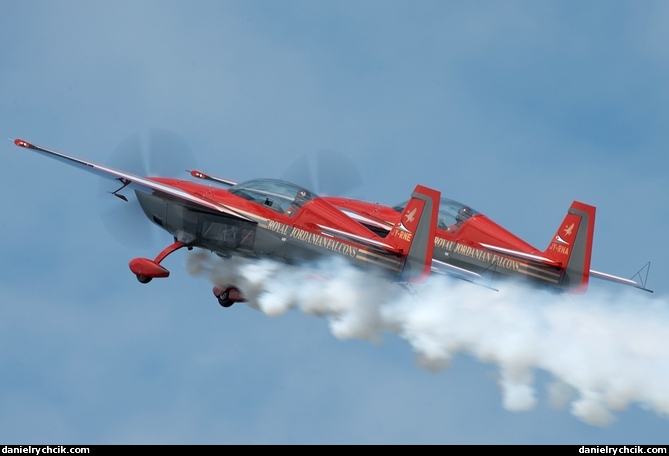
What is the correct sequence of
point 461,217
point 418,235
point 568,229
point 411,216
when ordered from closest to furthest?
point 418,235 < point 411,216 < point 568,229 < point 461,217

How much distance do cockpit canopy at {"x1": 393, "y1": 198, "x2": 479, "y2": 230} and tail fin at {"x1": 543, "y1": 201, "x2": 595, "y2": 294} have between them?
7.21 ft

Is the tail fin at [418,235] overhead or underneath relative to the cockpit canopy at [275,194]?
underneath

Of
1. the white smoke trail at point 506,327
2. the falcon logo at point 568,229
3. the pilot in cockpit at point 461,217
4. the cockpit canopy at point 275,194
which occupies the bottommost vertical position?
the white smoke trail at point 506,327

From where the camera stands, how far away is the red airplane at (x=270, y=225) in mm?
27438

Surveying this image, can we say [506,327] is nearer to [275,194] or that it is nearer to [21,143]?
[275,194]

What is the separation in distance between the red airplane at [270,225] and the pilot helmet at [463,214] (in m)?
3.47

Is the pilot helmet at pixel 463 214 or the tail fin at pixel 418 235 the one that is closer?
the tail fin at pixel 418 235

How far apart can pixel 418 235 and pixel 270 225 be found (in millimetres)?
2965

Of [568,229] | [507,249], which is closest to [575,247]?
[568,229]

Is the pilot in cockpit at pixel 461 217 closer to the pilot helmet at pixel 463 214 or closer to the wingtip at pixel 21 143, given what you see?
the pilot helmet at pixel 463 214

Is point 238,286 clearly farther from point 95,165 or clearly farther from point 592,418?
point 592,418

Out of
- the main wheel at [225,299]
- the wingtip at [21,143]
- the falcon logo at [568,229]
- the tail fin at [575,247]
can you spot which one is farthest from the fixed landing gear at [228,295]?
the falcon logo at [568,229]

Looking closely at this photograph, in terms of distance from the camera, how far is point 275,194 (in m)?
28.6
